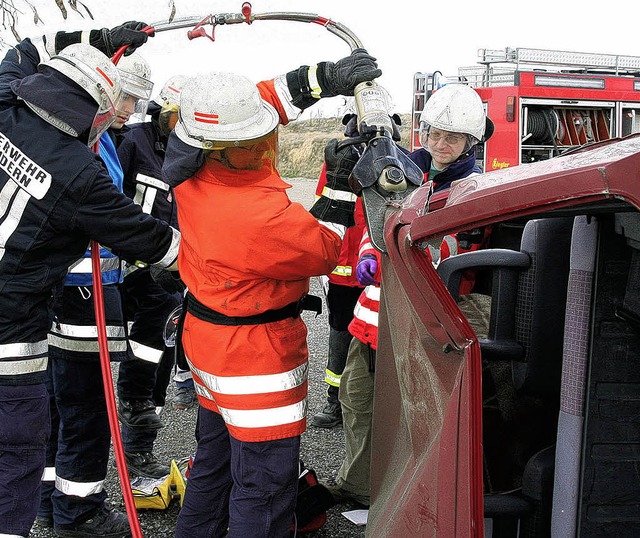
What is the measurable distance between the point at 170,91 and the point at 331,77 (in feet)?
5.51

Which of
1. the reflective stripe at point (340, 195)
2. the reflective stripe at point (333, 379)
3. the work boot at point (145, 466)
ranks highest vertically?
the reflective stripe at point (340, 195)

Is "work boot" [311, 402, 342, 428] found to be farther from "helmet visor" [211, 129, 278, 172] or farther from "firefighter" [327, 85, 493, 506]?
"helmet visor" [211, 129, 278, 172]

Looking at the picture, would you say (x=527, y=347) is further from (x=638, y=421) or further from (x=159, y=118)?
(x=159, y=118)

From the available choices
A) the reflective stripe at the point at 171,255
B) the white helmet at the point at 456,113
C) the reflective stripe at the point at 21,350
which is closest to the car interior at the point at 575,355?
the reflective stripe at the point at 171,255

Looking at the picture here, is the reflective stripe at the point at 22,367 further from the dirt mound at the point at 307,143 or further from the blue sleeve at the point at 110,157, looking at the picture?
the dirt mound at the point at 307,143

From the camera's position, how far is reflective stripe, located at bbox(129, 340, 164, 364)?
13.6ft

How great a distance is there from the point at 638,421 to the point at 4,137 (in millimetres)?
2211

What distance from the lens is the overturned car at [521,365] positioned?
1473mm

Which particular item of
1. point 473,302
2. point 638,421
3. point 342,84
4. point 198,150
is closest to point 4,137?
point 198,150

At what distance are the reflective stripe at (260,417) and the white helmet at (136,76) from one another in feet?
6.02

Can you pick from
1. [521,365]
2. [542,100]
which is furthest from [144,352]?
[542,100]

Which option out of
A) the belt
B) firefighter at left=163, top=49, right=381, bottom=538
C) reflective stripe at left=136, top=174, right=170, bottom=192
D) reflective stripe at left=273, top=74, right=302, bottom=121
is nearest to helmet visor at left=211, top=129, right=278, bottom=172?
firefighter at left=163, top=49, right=381, bottom=538

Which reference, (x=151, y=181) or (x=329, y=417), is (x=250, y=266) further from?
(x=329, y=417)

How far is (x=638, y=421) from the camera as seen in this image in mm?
1903
